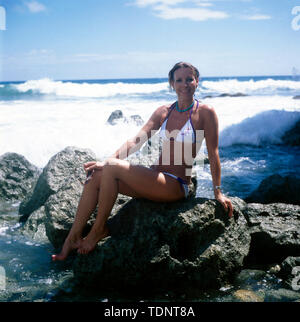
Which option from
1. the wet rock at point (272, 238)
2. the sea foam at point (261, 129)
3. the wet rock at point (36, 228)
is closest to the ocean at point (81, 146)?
the sea foam at point (261, 129)

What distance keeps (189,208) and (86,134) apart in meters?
10.6

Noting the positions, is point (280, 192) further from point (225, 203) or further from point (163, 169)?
point (163, 169)

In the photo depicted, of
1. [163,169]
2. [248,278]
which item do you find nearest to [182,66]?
[163,169]

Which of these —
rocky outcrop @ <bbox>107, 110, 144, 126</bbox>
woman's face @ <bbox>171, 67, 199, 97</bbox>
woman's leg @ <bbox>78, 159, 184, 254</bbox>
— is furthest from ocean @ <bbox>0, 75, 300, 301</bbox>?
woman's face @ <bbox>171, 67, 199, 97</bbox>

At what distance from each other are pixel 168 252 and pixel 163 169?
91 cm

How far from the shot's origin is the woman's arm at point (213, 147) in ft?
11.8

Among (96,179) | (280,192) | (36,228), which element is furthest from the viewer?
(280,192)

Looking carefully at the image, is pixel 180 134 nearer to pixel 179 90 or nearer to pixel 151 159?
pixel 179 90

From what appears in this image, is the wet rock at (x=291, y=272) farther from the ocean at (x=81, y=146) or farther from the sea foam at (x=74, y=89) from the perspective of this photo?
the sea foam at (x=74, y=89)

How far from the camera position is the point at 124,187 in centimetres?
364

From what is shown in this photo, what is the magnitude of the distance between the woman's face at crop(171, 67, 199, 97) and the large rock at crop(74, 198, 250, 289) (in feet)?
3.87

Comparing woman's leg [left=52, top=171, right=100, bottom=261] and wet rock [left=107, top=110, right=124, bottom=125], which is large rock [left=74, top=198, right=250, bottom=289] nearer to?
woman's leg [left=52, top=171, right=100, bottom=261]
